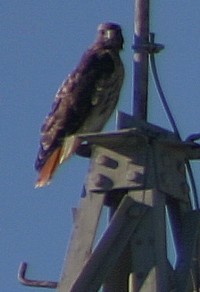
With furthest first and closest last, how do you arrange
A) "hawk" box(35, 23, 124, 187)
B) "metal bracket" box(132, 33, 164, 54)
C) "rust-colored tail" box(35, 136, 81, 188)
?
"hawk" box(35, 23, 124, 187)
"rust-colored tail" box(35, 136, 81, 188)
"metal bracket" box(132, 33, 164, 54)

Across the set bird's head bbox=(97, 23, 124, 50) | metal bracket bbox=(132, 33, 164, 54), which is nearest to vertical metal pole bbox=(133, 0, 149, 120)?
metal bracket bbox=(132, 33, 164, 54)

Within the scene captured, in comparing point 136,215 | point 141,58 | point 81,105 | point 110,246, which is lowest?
point 81,105

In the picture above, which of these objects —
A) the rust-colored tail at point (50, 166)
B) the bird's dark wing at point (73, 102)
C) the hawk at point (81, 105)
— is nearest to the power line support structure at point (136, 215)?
the rust-colored tail at point (50, 166)

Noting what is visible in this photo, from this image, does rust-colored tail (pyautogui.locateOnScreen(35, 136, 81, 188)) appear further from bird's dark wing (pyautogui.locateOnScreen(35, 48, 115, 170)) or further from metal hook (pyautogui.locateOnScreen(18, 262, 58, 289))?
metal hook (pyautogui.locateOnScreen(18, 262, 58, 289))

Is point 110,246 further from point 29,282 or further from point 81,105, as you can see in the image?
point 81,105

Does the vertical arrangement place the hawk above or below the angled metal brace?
below

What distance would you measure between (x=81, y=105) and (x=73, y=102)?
0.07 meters

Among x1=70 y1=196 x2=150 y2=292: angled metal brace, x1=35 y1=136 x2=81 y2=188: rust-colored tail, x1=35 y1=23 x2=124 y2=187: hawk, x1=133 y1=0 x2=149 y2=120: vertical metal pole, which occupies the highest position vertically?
x1=133 y1=0 x2=149 y2=120: vertical metal pole

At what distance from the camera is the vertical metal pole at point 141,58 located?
276 inches

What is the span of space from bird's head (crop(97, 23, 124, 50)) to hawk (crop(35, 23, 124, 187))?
0.22m

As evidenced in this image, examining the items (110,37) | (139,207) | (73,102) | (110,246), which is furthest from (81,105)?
(110,246)

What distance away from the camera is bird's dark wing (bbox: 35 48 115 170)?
902 cm

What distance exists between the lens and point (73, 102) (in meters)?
9.50

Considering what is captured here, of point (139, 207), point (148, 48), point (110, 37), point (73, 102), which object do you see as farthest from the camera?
point (110, 37)
